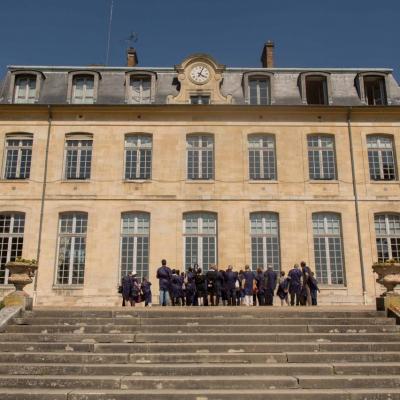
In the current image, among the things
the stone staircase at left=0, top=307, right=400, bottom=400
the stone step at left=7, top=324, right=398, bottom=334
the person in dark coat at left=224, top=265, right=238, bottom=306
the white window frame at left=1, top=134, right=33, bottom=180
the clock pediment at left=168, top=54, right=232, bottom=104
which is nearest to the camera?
the stone staircase at left=0, top=307, right=400, bottom=400

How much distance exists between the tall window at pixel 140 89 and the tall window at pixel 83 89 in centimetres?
165

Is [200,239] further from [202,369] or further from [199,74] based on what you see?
[202,369]

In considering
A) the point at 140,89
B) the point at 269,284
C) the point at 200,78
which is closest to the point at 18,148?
the point at 140,89

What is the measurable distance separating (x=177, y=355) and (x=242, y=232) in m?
9.51

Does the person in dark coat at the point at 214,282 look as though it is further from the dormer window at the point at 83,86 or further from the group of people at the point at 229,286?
the dormer window at the point at 83,86

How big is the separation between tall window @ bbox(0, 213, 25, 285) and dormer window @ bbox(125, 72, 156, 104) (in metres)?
6.26

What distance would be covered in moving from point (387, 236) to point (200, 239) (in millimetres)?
6945

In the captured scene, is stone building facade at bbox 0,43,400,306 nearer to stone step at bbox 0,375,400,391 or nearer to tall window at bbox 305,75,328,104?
tall window at bbox 305,75,328,104

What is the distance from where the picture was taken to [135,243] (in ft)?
56.6

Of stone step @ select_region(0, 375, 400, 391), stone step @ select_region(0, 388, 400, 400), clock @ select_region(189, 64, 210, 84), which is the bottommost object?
stone step @ select_region(0, 388, 400, 400)

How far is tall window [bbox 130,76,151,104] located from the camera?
62.0 feet

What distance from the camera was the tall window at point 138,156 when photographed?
711 inches

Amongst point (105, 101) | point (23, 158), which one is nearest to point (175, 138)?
point (105, 101)

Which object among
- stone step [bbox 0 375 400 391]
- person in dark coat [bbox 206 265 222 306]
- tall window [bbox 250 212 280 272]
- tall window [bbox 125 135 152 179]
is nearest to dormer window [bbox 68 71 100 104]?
tall window [bbox 125 135 152 179]
